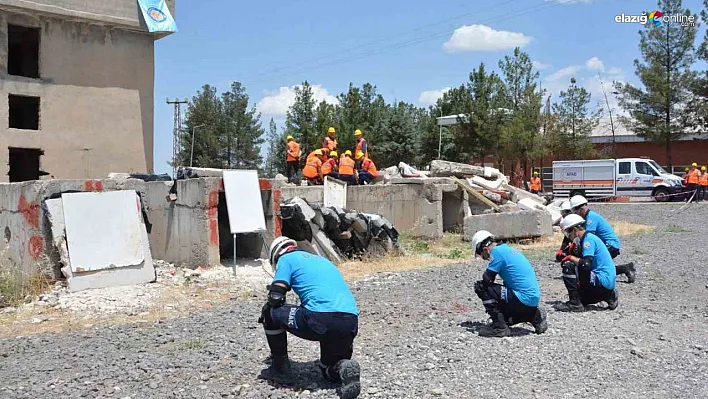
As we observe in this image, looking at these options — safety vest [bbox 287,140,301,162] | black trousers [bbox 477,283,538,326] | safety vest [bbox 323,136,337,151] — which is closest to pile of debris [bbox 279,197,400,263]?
black trousers [bbox 477,283,538,326]

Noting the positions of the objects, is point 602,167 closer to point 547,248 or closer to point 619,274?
point 547,248

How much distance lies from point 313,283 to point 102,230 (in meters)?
6.07

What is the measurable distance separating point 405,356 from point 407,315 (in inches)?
71.6

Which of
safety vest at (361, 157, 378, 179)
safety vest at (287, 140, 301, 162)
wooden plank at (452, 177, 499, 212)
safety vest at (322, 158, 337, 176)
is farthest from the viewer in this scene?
safety vest at (287, 140, 301, 162)

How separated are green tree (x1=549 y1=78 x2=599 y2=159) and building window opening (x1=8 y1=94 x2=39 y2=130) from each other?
88.1ft

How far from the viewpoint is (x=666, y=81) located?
35344 mm

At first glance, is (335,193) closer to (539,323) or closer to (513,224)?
(513,224)

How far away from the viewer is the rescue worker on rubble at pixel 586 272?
26.8 feet

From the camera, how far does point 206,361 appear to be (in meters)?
6.38

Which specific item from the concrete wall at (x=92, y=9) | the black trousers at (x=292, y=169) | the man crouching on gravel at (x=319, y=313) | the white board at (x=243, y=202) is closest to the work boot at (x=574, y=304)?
the man crouching on gravel at (x=319, y=313)

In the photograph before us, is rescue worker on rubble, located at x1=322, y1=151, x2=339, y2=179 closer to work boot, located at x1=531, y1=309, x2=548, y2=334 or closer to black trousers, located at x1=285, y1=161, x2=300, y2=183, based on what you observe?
black trousers, located at x1=285, y1=161, x2=300, y2=183

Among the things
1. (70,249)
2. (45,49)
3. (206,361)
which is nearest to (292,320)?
(206,361)

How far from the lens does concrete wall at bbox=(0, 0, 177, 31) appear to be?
1758 cm

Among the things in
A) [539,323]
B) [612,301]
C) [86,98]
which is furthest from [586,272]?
[86,98]
